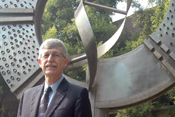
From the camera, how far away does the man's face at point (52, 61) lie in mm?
1562

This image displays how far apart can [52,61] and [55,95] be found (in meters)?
0.25

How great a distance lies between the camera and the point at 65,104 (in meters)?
1.47

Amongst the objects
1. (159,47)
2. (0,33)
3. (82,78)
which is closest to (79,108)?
(159,47)

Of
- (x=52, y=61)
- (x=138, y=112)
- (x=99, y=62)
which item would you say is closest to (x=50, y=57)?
(x=52, y=61)

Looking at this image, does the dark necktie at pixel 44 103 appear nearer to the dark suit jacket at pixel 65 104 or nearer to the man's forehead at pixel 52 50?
the dark suit jacket at pixel 65 104

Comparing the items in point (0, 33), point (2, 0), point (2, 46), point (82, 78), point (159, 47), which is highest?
point (2, 0)

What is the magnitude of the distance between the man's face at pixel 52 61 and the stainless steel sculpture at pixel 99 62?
385 cm

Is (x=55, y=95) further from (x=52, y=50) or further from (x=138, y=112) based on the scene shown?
(x=138, y=112)

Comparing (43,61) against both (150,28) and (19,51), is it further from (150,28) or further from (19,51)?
(150,28)

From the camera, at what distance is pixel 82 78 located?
17578mm

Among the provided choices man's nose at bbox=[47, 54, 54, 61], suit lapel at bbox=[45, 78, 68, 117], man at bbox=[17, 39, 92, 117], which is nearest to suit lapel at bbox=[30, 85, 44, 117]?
man at bbox=[17, 39, 92, 117]

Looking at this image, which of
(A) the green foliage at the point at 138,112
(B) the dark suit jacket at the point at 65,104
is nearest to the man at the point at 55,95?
(B) the dark suit jacket at the point at 65,104

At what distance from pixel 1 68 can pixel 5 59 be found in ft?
1.04

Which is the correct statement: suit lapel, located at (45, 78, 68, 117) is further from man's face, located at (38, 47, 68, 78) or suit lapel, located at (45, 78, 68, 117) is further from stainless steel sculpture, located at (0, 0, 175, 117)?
stainless steel sculpture, located at (0, 0, 175, 117)
